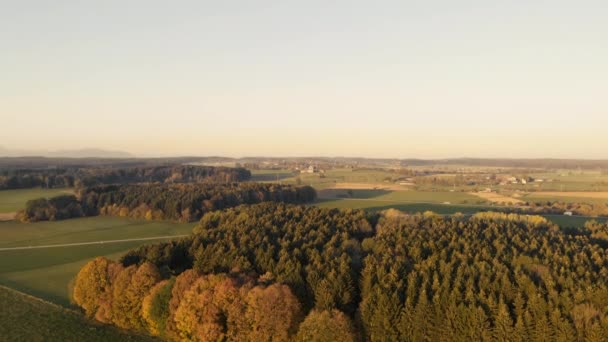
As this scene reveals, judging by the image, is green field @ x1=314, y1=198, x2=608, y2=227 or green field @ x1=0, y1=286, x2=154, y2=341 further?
green field @ x1=314, y1=198, x2=608, y2=227

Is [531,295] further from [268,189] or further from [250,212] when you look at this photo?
[268,189]

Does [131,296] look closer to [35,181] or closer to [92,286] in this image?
[92,286]

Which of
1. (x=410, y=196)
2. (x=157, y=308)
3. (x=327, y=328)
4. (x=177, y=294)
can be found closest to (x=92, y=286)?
(x=157, y=308)

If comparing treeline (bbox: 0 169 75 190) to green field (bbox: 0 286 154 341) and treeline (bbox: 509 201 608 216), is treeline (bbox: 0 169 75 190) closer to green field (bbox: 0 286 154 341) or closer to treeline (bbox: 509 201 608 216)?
green field (bbox: 0 286 154 341)

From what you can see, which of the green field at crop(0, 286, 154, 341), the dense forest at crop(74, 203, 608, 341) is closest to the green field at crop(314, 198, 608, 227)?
the dense forest at crop(74, 203, 608, 341)

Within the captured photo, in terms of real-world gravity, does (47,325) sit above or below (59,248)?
below

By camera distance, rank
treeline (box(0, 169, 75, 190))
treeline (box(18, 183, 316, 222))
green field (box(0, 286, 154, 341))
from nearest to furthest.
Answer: green field (box(0, 286, 154, 341))
treeline (box(18, 183, 316, 222))
treeline (box(0, 169, 75, 190))
